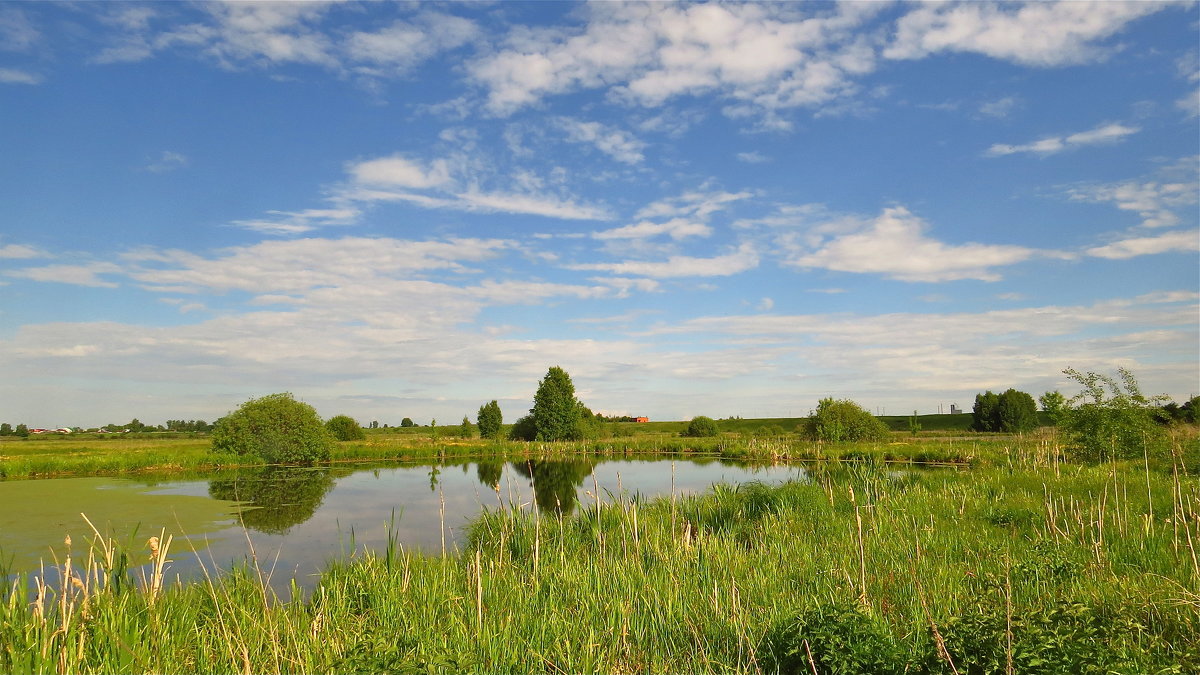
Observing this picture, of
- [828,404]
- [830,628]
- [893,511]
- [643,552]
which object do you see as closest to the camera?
[830,628]

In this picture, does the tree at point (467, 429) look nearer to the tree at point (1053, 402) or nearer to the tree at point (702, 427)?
the tree at point (702, 427)

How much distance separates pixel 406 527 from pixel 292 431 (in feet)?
69.8

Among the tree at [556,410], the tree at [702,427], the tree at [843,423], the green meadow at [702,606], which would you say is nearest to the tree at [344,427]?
the tree at [556,410]

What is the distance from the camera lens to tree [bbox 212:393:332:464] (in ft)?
103

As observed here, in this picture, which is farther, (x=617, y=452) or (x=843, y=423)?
(x=617, y=452)

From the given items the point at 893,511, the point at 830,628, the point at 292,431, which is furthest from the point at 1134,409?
the point at 292,431

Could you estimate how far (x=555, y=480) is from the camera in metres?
24.6

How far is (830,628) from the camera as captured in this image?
4.13 m

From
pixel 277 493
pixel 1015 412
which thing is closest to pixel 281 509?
pixel 277 493

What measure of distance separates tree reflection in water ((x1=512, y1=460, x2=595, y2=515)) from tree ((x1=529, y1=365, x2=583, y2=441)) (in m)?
10.9

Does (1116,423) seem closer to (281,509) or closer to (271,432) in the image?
(281,509)

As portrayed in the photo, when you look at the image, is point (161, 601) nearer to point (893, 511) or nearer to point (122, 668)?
point (122, 668)

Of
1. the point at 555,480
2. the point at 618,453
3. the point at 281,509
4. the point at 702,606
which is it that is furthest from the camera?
the point at 618,453

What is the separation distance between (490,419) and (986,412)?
41.7 meters
